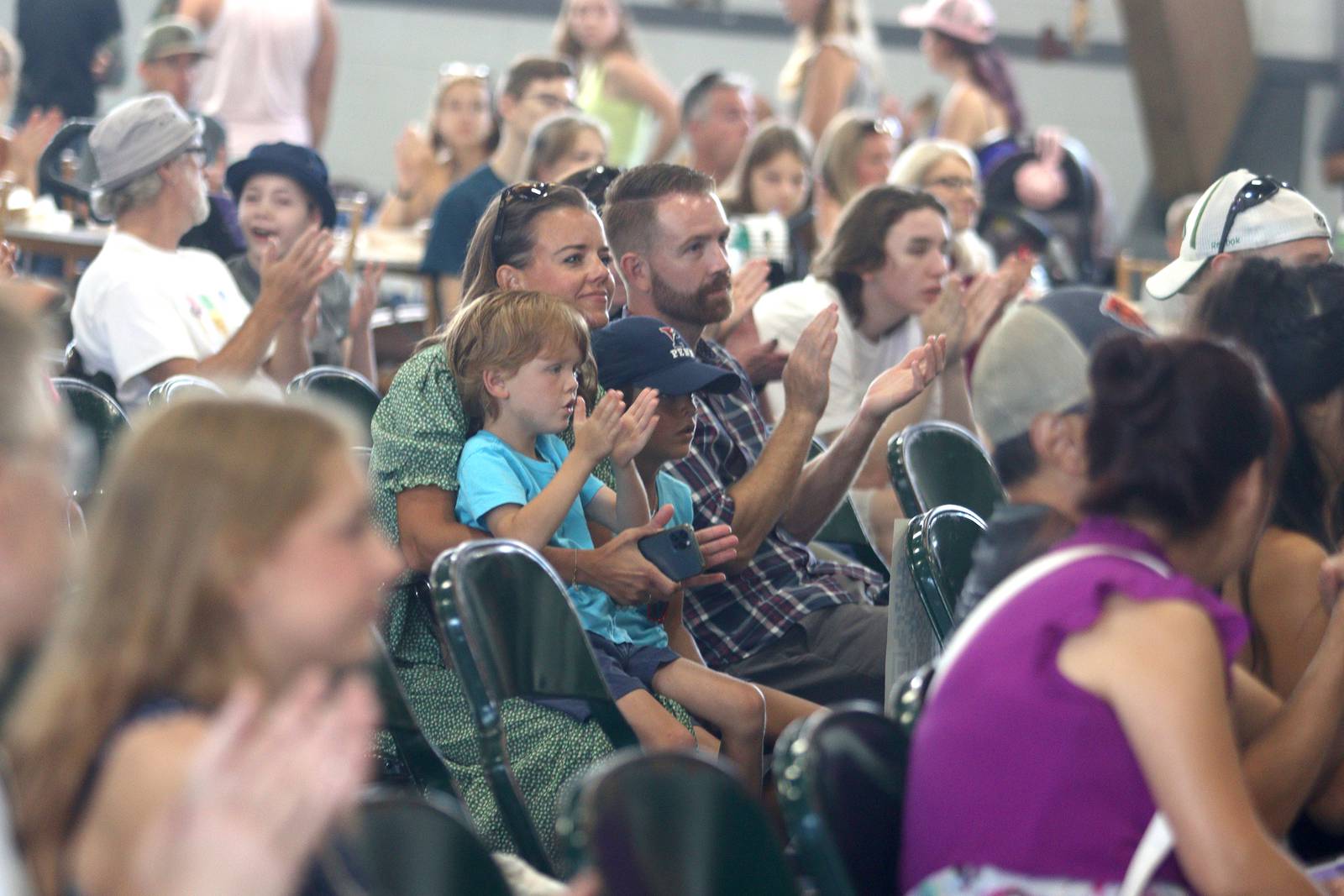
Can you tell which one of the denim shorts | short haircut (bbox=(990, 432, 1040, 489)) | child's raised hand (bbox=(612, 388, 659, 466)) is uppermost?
short haircut (bbox=(990, 432, 1040, 489))

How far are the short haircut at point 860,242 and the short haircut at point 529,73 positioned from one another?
5.50 ft

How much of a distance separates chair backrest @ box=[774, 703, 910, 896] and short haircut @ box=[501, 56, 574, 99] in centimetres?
402

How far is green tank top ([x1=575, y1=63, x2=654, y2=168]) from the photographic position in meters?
6.41

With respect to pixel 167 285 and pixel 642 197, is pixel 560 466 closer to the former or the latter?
pixel 642 197

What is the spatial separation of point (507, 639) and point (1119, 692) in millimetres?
832

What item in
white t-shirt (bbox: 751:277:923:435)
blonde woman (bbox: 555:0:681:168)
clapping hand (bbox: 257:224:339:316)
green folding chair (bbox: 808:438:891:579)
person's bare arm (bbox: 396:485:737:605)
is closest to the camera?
person's bare arm (bbox: 396:485:737:605)

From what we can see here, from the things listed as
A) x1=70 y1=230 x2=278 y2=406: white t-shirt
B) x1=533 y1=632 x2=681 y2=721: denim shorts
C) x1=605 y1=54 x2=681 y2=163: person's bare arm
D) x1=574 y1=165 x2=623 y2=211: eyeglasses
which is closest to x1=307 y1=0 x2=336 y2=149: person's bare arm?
x1=605 y1=54 x2=681 y2=163: person's bare arm

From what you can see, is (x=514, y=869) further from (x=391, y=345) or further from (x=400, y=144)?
(x=400, y=144)

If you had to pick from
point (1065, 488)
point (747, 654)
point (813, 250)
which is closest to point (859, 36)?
point (813, 250)

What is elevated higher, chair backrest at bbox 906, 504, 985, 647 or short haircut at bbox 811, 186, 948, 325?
short haircut at bbox 811, 186, 948, 325

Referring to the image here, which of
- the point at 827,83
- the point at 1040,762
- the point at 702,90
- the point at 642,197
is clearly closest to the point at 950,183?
the point at 702,90

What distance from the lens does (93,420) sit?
9.54ft

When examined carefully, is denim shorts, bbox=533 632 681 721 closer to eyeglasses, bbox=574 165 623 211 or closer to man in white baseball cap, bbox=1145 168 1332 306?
man in white baseball cap, bbox=1145 168 1332 306

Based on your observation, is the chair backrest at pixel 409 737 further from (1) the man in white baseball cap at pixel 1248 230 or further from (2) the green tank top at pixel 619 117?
(2) the green tank top at pixel 619 117
